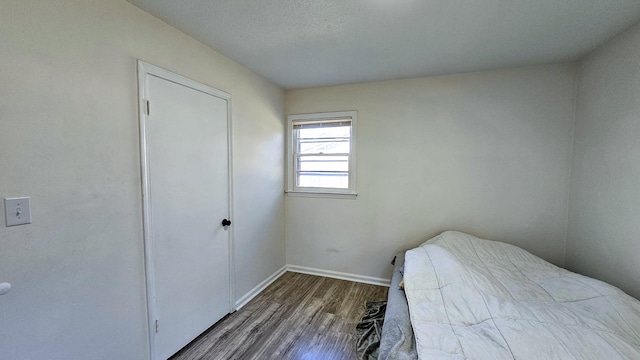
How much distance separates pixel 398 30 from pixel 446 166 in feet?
5.28

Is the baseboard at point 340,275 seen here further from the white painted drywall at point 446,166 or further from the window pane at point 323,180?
the window pane at point 323,180

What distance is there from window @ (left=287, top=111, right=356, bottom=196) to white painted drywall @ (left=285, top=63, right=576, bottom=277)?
0.12 m

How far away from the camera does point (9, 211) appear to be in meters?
1.11

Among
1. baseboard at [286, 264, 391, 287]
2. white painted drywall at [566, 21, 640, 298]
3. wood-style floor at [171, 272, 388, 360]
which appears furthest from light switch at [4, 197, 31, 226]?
white painted drywall at [566, 21, 640, 298]

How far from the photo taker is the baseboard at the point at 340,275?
3.11m

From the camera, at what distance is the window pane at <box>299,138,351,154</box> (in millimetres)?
3242

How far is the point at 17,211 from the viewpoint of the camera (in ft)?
3.70

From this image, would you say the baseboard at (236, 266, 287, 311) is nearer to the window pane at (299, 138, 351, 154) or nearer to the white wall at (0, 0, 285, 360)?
the white wall at (0, 0, 285, 360)

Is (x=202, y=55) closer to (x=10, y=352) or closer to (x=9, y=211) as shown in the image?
(x=9, y=211)

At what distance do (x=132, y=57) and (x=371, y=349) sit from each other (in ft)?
8.50

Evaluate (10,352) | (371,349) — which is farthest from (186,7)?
(371,349)

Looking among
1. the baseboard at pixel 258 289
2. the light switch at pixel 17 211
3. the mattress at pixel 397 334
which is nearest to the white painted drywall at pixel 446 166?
the baseboard at pixel 258 289

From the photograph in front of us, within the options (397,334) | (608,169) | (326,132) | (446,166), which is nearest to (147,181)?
(397,334)

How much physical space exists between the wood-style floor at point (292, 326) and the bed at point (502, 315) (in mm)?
685
